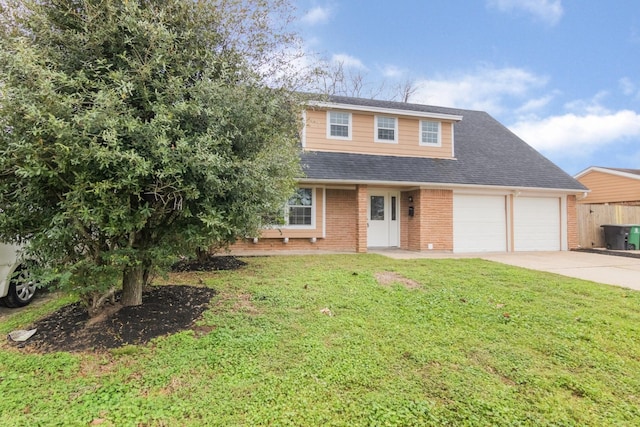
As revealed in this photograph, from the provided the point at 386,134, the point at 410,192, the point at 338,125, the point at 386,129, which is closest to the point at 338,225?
the point at 410,192

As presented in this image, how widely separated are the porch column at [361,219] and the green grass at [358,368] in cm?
575

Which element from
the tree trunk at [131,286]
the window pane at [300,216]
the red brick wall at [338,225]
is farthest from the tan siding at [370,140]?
the tree trunk at [131,286]

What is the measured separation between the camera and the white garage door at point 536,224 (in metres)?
12.2

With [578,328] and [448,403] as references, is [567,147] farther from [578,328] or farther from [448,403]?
[448,403]

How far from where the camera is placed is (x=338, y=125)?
463 inches

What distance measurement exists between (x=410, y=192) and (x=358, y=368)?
9505mm

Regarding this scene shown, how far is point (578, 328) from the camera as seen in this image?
388 cm

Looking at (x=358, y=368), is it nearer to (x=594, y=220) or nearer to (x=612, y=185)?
(x=594, y=220)

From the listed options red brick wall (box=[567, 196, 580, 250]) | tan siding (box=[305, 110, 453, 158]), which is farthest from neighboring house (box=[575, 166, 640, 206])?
tan siding (box=[305, 110, 453, 158])

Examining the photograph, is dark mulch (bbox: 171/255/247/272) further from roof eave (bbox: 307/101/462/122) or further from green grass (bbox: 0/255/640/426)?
roof eave (bbox: 307/101/462/122)

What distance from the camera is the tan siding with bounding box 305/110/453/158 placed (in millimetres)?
11547

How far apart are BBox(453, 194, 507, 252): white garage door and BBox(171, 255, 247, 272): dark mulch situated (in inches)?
302

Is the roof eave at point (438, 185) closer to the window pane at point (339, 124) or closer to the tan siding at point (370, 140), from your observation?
the tan siding at point (370, 140)

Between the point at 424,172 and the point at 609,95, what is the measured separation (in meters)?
14.8
